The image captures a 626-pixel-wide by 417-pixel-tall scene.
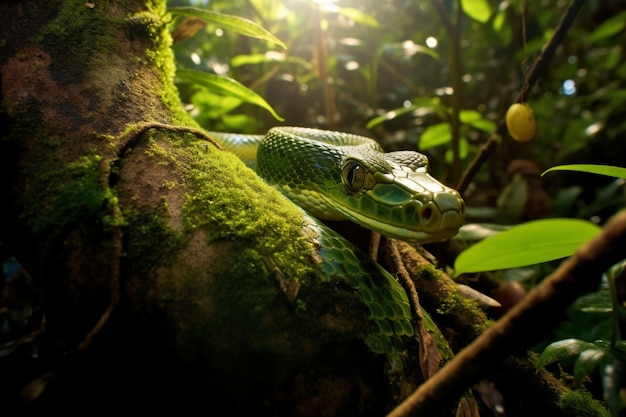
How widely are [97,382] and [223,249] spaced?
1.77 ft

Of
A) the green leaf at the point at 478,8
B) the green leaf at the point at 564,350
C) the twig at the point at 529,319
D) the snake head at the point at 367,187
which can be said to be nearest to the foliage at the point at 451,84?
the green leaf at the point at 478,8

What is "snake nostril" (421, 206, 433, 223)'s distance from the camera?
150 centimetres

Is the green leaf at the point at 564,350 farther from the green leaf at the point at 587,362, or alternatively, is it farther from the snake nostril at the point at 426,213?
the snake nostril at the point at 426,213

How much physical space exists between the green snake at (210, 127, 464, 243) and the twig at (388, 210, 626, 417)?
633 mm

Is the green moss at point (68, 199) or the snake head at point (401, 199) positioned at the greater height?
the snake head at point (401, 199)

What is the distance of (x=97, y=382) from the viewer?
1.16 m

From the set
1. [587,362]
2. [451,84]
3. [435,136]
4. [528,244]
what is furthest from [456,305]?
[451,84]

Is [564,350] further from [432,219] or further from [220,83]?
[220,83]

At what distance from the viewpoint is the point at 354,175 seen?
6.27 feet

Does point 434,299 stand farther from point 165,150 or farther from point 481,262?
point 165,150

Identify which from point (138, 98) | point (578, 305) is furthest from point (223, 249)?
point (578, 305)

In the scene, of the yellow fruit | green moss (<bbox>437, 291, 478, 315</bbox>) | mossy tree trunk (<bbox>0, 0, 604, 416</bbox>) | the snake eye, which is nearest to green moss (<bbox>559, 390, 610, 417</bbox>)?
mossy tree trunk (<bbox>0, 0, 604, 416</bbox>)

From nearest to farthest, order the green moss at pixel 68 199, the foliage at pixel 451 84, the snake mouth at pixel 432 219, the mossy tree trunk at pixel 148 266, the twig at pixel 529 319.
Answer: the twig at pixel 529 319, the mossy tree trunk at pixel 148 266, the green moss at pixel 68 199, the snake mouth at pixel 432 219, the foliage at pixel 451 84

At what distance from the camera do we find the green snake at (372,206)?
1399 mm
